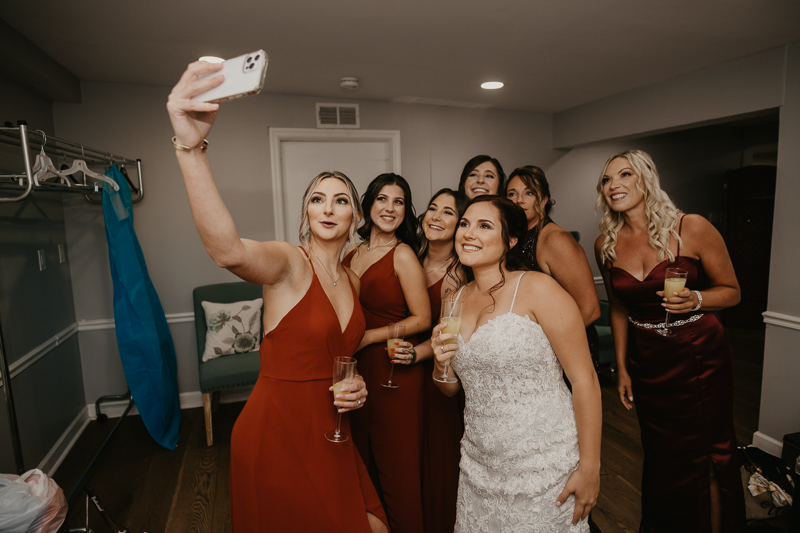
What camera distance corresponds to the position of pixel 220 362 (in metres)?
3.42

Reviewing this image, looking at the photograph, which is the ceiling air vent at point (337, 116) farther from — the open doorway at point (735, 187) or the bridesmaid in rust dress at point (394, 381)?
the open doorway at point (735, 187)

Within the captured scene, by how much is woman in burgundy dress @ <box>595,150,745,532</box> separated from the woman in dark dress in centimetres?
20

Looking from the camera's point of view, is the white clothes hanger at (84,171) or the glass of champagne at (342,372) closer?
the glass of champagne at (342,372)

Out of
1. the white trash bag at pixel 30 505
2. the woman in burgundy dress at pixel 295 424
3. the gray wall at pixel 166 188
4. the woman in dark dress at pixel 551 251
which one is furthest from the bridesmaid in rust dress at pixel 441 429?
the gray wall at pixel 166 188

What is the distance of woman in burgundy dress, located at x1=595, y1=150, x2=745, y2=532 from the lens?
6.48ft

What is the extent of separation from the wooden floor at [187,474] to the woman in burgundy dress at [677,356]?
448 millimetres

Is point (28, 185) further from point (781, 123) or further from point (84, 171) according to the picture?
point (781, 123)

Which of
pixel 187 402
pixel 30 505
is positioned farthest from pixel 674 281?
pixel 187 402

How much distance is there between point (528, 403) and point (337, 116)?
331 centimetres

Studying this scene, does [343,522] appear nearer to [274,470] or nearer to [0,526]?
[274,470]

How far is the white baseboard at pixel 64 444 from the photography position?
9.39 ft

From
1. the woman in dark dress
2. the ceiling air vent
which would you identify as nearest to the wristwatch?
the woman in dark dress

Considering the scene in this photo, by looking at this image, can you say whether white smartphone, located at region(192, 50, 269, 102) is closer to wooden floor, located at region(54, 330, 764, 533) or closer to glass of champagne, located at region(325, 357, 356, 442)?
glass of champagne, located at region(325, 357, 356, 442)

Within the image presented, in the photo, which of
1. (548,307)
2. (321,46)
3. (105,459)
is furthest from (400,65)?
(105,459)
